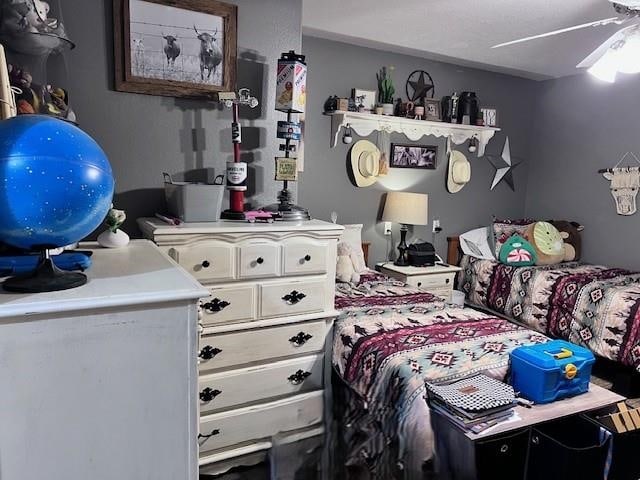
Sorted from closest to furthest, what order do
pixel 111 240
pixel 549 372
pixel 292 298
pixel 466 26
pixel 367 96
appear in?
pixel 111 240 → pixel 549 372 → pixel 292 298 → pixel 466 26 → pixel 367 96

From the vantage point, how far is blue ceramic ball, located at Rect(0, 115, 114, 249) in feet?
2.64

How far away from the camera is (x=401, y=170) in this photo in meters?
4.02

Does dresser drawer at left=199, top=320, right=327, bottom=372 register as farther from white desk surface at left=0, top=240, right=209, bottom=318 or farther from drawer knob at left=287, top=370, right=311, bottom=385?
white desk surface at left=0, top=240, right=209, bottom=318

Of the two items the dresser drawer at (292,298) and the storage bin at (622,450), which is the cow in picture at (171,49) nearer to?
the dresser drawer at (292,298)

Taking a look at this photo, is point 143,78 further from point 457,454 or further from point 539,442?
point 539,442

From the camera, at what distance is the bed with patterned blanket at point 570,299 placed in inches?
116

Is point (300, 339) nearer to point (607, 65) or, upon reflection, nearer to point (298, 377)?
point (298, 377)

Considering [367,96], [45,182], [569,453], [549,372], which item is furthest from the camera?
[367,96]

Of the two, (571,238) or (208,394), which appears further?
(571,238)

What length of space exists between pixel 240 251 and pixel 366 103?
2299 millimetres

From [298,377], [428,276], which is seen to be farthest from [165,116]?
[428,276]

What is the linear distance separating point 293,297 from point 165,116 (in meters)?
1.09

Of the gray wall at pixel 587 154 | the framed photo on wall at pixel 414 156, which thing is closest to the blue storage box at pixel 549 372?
the framed photo on wall at pixel 414 156

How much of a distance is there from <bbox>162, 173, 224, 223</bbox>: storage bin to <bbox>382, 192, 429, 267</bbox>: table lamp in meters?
2.06
